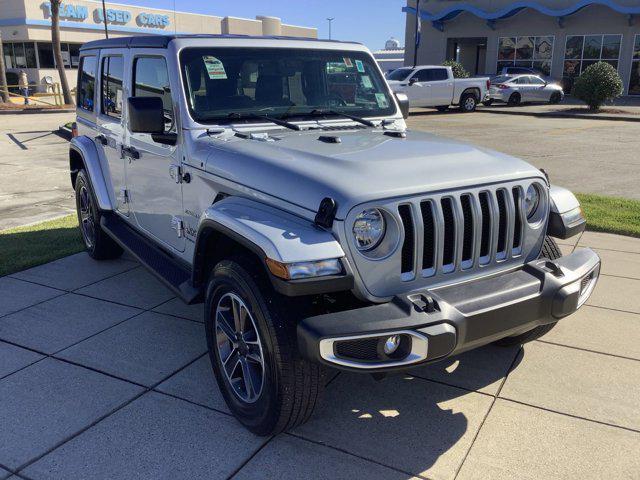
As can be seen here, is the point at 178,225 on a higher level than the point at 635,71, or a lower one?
lower

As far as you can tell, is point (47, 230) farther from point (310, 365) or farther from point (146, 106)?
point (310, 365)

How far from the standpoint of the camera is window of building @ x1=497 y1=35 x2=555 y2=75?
110 ft

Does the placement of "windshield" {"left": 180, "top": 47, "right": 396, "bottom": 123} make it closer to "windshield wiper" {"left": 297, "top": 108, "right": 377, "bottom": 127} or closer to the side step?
"windshield wiper" {"left": 297, "top": 108, "right": 377, "bottom": 127}

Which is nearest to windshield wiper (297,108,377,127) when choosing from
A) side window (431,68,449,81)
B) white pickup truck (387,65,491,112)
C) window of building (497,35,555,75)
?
white pickup truck (387,65,491,112)

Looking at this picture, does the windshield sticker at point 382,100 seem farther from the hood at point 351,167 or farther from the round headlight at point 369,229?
the round headlight at point 369,229

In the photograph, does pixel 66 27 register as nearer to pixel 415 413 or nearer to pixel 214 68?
pixel 214 68

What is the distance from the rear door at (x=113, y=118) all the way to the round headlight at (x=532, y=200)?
3.19m

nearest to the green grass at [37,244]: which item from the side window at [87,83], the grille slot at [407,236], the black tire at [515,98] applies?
the side window at [87,83]

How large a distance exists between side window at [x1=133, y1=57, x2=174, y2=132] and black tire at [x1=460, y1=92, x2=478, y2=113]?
22.4 m

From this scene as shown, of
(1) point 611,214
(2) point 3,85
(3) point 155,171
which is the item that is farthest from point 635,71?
(3) point 155,171

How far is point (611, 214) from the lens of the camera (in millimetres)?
7598

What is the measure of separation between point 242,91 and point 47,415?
2.37m

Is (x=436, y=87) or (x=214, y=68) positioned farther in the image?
(x=436, y=87)

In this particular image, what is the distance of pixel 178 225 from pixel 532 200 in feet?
7.46
